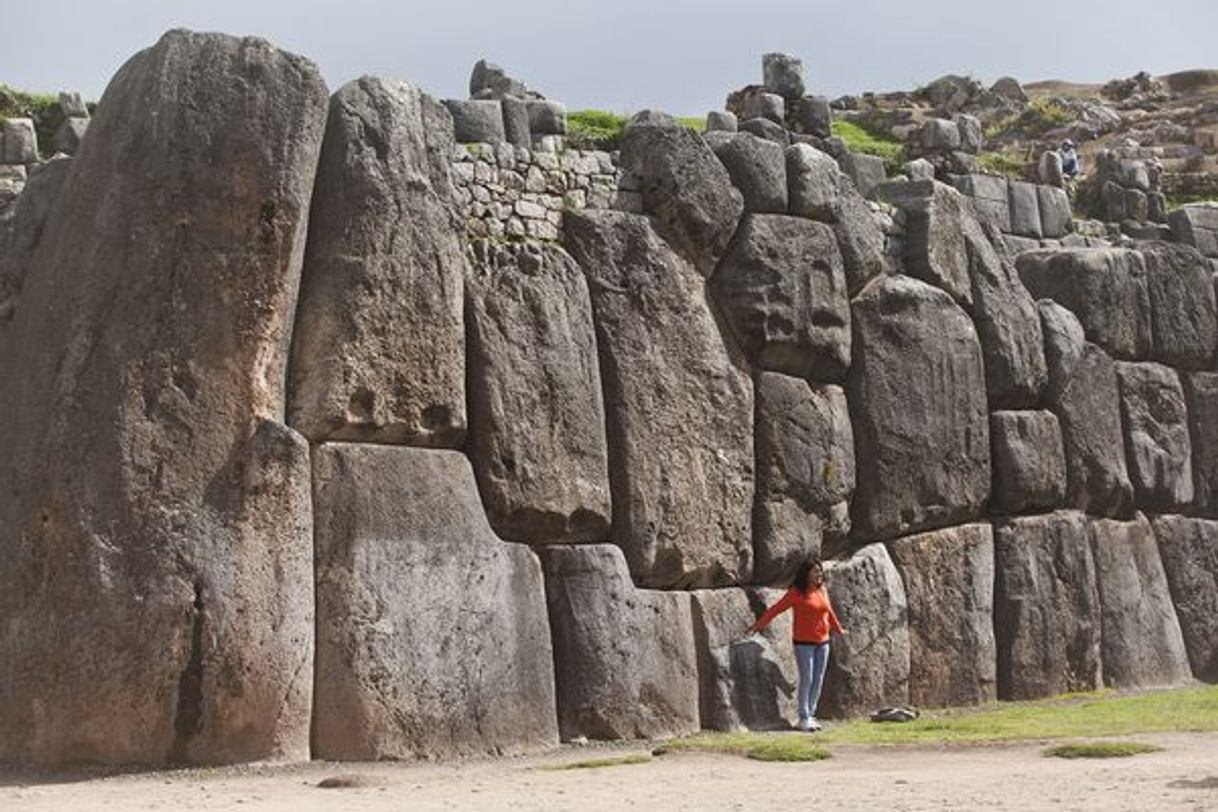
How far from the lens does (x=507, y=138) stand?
1988 cm

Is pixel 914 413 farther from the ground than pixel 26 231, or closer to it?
closer to it

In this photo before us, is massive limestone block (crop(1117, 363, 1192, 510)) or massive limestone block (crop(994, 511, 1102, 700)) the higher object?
massive limestone block (crop(1117, 363, 1192, 510))

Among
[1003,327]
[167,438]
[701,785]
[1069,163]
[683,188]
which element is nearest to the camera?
[701,785]

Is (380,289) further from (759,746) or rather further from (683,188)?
(759,746)

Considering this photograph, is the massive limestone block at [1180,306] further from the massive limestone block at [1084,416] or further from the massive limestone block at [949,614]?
the massive limestone block at [949,614]

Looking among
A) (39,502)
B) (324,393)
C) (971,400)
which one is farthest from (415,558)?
(971,400)

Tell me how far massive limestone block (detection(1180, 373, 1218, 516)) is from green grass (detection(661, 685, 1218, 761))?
4.80m

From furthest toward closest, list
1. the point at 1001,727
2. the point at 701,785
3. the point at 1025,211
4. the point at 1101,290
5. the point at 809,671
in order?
the point at 1025,211
the point at 1101,290
the point at 809,671
the point at 1001,727
the point at 701,785

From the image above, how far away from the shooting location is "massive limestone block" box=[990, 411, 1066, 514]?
22.5 metres

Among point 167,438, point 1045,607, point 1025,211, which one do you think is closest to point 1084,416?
point 1045,607

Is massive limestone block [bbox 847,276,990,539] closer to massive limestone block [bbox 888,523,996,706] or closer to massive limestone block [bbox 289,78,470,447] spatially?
massive limestone block [bbox 888,523,996,706]

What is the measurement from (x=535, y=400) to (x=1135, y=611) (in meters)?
9.14

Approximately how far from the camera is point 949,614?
70.7ft

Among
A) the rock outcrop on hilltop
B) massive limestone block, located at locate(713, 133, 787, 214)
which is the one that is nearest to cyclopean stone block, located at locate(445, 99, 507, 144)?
the rock outcrop on hilltop
